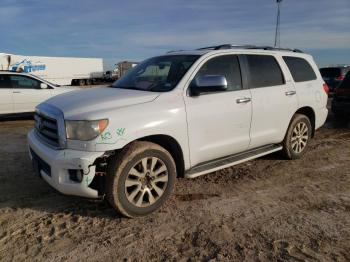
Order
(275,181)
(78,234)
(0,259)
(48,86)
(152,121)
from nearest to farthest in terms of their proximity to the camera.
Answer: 1. (0,259)
2. (78,234)
3. (152,121)
4. (275,181)
5. (48,86)

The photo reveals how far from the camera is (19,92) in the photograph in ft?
34.7

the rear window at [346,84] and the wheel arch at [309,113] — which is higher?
the rear window at [346,84]

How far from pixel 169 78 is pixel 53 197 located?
213cm

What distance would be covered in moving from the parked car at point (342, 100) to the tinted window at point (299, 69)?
3734 millimetres

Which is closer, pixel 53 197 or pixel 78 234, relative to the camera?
pixel 78 234

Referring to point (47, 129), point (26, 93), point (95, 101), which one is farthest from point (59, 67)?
point (95, 101)

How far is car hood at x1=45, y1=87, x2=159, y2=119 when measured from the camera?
3662mm

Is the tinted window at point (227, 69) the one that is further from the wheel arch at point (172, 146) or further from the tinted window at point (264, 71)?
the wheel arch at point (172, 146)

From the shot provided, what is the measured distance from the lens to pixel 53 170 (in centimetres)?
361

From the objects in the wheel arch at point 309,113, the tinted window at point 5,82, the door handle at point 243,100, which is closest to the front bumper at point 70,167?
the door handle at point 243,100

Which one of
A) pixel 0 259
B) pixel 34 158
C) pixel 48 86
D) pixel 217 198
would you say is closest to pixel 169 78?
pixel 217 198

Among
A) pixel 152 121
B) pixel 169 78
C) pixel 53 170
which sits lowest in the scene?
pixel 53 170

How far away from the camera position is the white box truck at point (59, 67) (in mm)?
33938

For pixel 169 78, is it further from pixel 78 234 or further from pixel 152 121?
pixel 78 234
